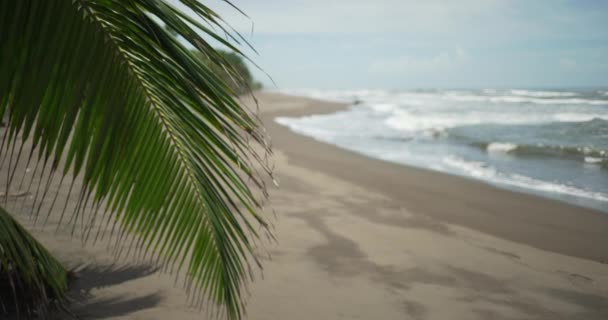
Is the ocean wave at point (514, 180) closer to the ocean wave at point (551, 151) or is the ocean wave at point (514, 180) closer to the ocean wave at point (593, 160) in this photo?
the ocean wave at point (551, 151)

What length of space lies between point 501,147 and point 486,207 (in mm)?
7581

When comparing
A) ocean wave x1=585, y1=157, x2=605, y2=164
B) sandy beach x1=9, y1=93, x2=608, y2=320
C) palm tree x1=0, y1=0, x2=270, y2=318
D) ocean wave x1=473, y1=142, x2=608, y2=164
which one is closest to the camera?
palm tree x1=0, y1=0, x2=270, y2=318

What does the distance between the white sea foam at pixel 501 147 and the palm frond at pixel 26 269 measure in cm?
1347

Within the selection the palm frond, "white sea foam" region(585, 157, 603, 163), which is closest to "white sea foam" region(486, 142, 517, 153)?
"white sea foam" region(585, 157, 603, 163)

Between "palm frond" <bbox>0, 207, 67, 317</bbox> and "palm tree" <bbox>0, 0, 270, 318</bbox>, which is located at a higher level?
"palm tree" <bbox>0, 0, 270, 318</bbox>

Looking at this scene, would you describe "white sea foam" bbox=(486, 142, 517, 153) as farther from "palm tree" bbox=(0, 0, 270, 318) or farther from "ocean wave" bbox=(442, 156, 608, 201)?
"palm tree" bbox=(0, 0, 270, 318)

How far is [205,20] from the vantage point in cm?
102

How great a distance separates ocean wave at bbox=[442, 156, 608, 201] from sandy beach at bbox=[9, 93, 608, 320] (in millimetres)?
1210

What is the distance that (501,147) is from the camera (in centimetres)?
1376

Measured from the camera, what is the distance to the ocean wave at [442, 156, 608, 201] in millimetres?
8320

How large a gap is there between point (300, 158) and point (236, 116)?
32.5ft

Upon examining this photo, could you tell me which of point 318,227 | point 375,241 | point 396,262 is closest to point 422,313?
point 396,262

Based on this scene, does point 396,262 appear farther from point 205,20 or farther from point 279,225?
point 205,20

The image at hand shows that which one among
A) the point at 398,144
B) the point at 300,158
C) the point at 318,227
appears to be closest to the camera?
the point at 318,227
